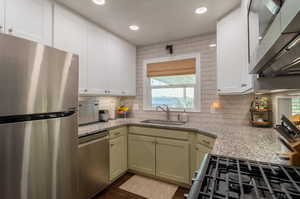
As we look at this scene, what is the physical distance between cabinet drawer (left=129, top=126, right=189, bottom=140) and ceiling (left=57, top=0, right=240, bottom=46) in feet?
5.41

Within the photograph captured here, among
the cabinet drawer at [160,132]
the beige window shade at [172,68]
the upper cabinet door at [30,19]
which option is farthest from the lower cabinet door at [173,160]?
Result: the upper cabinet door at [30,19]

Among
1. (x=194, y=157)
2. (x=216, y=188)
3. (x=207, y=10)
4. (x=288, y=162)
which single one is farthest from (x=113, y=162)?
(x=207, y=10)

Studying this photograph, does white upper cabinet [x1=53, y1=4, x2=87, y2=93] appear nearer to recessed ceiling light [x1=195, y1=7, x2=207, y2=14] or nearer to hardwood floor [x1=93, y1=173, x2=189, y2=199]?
hardwood floor [x1=93, y1=173, x2=189, y2=199]

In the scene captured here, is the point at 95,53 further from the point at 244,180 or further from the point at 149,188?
the point at 244,180

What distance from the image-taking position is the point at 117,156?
Answer: 2.35 metres

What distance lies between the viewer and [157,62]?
10.0 ft

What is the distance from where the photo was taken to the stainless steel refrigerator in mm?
1004

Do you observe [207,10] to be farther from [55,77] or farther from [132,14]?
[55,77]

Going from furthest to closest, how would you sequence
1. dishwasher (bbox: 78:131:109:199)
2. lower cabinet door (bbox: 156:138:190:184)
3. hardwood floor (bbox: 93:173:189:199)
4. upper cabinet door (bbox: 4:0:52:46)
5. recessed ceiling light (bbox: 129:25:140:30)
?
recessed ceiling light (bbox: 129:25:140:30)
lower cabinet door (bbox: 156:138:190:184)
hardwood floor (bbox: 93:173:189:199)
dishwasher (bbox: 78:131:109:199)
upper cabinet door (bbox: 4:0:52:46)

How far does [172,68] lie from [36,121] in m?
2.34

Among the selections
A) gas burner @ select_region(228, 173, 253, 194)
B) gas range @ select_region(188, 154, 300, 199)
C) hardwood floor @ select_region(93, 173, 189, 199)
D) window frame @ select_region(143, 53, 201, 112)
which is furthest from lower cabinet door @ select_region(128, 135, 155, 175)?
gas burner @ select_region(228, 173, 253, 194)

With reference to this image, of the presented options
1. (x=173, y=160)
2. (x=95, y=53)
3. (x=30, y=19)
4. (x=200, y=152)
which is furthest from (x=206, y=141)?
(x=30, y=19)

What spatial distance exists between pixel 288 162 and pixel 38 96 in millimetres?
1796

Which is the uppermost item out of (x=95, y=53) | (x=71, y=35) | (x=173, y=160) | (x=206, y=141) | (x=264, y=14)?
(x=71, y=35)
